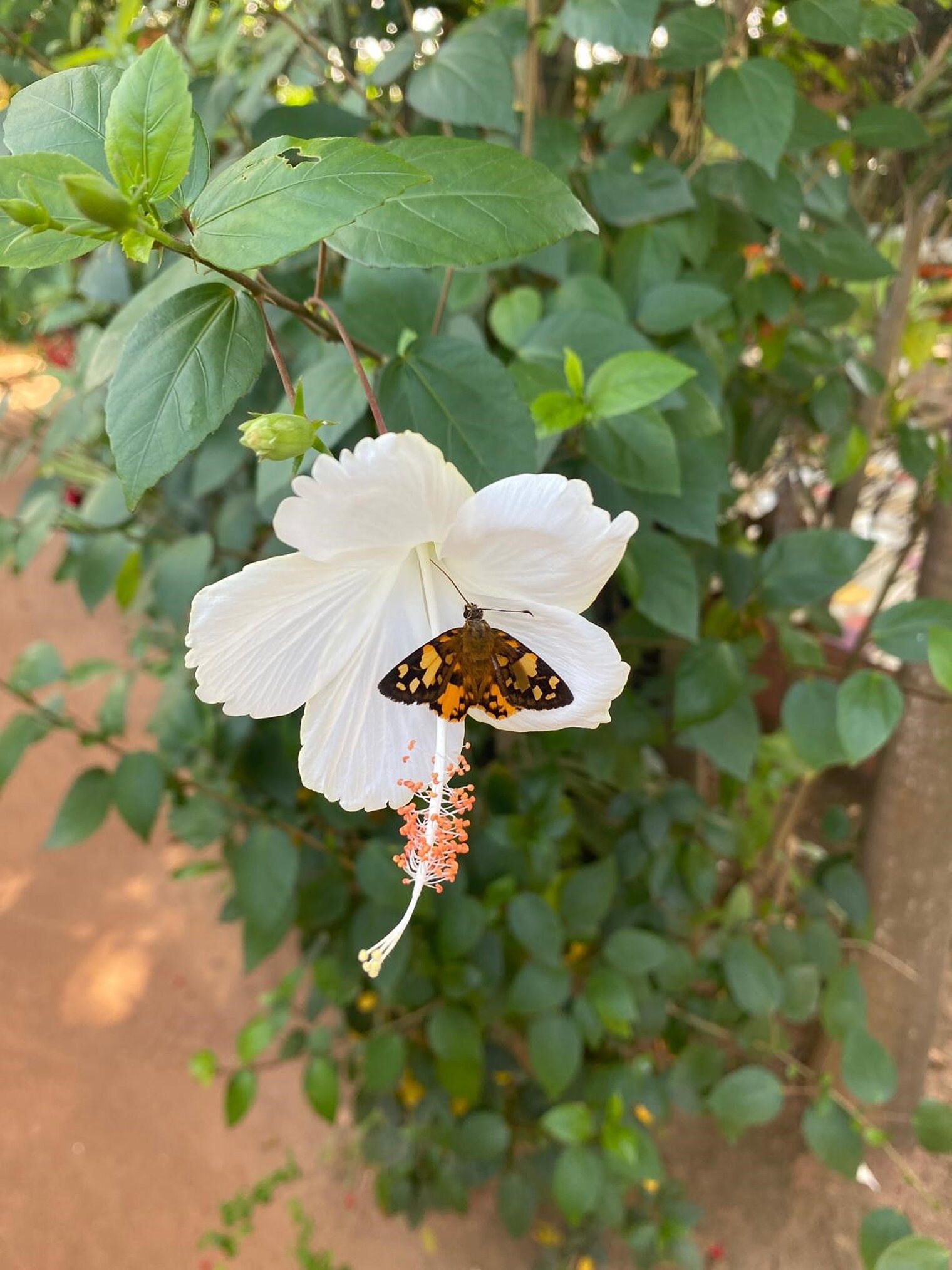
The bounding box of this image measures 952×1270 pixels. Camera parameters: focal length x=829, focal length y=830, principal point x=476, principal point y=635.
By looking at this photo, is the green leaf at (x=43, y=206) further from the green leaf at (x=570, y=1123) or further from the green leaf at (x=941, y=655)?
the green leaf at (x=570, y=1123)

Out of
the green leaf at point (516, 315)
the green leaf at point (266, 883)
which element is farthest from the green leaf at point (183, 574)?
the green leaf at point (516, 315)

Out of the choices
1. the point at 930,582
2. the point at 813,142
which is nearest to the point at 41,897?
the point at 930,582

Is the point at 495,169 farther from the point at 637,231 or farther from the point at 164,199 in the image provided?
the point at 637,231

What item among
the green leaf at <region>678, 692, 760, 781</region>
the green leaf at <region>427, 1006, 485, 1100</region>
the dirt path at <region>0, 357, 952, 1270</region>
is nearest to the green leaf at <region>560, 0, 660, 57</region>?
the green leaf at <region>678, 692, 760, 781</region>

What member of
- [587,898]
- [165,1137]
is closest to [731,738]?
[587,898]

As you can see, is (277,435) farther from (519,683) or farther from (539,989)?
(539,989)

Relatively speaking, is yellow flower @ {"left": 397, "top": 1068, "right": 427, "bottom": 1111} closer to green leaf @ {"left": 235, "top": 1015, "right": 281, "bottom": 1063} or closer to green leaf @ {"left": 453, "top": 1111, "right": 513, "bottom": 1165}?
green leaf @ {"left": 453, "top": 1111, "right": 513, "bottom": 1165}

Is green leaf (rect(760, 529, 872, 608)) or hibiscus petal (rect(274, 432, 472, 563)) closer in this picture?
hibiscus petal (rect(274, 432, 472, 563))
